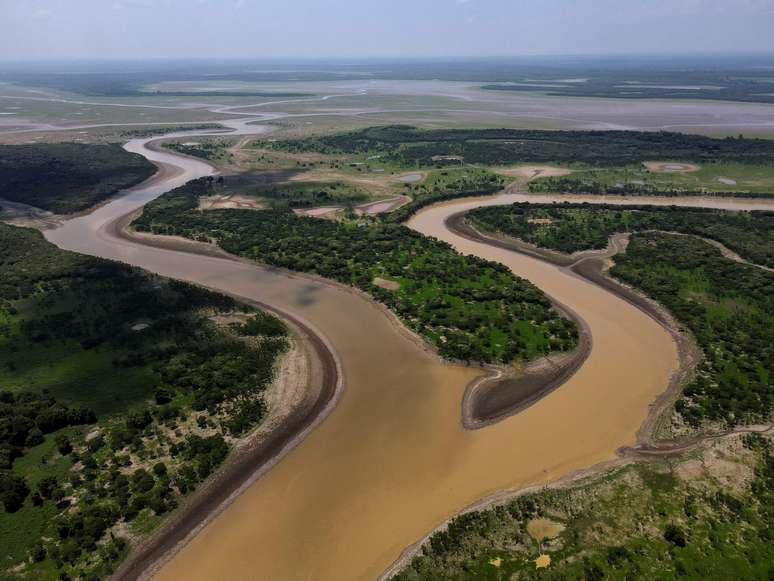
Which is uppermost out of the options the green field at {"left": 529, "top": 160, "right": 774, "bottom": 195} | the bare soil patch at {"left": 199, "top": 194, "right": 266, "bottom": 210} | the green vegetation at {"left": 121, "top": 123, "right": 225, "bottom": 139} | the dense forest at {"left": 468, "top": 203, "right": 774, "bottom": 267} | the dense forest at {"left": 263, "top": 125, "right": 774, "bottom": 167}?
the green vegetation at {"left": 121, "top": 123, "right": 225, "bottom": 139}

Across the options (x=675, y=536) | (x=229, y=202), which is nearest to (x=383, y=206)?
(x=229, y=202)

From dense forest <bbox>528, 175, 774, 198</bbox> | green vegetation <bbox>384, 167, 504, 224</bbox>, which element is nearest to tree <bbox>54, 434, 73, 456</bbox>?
green vegetation <bbox>384, 167, 504, 224</bbox>

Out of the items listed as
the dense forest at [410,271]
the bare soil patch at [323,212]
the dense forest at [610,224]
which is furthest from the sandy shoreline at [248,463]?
the dense forest at [610,224]

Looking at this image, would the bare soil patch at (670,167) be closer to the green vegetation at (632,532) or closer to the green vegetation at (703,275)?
the green vegetation at (703,275)

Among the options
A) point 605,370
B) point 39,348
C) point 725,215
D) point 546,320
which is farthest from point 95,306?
point 725,215

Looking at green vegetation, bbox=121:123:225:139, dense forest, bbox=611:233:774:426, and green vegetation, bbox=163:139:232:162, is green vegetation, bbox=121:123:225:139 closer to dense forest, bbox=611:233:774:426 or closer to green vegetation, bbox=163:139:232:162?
green vegetation, bbox=163:139:232:162

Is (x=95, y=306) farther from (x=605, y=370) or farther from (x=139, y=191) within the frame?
(x=139, y=191)
